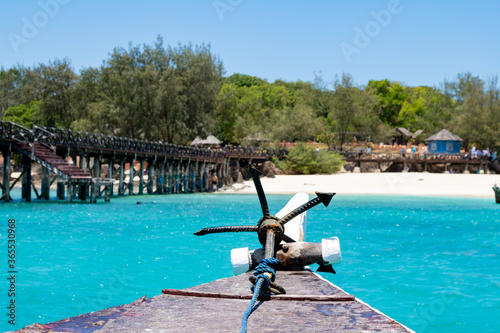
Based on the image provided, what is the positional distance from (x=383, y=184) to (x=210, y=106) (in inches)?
897

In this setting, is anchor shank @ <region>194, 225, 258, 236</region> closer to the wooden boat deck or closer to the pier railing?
the wooden boat deck

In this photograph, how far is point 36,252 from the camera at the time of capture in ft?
58.0

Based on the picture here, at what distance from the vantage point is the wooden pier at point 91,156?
34719 mm

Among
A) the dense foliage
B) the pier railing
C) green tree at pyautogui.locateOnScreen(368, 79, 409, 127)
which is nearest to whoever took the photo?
the pier railing

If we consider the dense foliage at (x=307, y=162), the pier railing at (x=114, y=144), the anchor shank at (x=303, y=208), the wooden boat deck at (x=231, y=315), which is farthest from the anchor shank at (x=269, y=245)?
the dense foliage at (x=307, y=162)

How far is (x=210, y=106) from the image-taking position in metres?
66.6

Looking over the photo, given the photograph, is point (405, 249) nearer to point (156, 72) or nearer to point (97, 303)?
point (97, 303)

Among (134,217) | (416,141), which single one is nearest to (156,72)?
(134,217)

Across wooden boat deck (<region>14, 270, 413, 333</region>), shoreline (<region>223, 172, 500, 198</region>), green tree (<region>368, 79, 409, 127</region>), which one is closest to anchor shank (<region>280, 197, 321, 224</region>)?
wooden boat deck (<region>14, 270, 413, 333</region>)

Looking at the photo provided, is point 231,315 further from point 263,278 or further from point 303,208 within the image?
point 303,208

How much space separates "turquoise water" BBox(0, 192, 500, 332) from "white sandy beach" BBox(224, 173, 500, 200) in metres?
18.3

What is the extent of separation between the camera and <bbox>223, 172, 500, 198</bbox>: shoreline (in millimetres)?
51125

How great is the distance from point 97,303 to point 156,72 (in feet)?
170

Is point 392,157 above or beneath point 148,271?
above
